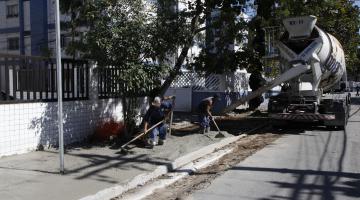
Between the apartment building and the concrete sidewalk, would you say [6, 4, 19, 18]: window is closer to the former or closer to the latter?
the apartment building

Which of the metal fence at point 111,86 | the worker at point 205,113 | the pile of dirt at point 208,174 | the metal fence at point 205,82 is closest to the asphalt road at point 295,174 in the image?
the pile of dirt at point 208,174

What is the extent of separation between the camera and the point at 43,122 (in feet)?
33.7

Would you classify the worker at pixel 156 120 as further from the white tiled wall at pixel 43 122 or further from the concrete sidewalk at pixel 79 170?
the white tiled wall at pixel 43 122

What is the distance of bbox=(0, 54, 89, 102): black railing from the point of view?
9.62 metres

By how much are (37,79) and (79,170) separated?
9.67ft

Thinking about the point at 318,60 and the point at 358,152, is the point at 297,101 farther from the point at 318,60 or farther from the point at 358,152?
the point at 358,152

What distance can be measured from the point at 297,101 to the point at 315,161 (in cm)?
634

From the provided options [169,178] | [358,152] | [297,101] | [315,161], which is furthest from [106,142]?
[297,101]

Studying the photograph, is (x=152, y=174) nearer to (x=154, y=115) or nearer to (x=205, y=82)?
(x=154, y=115)

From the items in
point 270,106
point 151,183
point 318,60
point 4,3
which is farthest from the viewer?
point 4,3

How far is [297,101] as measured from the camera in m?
16.1

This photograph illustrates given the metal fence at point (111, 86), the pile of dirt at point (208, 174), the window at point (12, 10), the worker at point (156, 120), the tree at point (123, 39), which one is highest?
the window at point (12, 10)

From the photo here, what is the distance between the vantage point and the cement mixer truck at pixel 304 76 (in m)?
15.2

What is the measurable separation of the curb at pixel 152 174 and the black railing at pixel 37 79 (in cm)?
321
